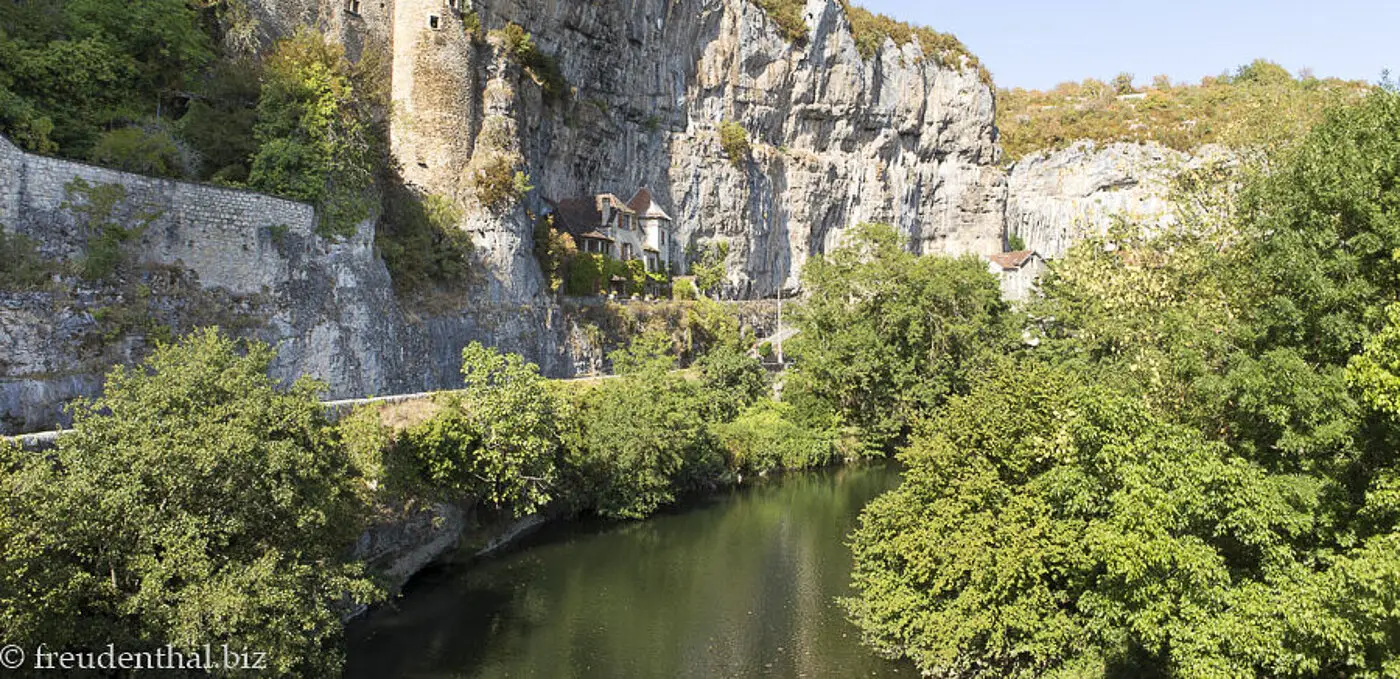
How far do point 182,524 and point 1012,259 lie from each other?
65.0m

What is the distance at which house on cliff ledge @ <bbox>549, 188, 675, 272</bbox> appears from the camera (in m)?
47.9

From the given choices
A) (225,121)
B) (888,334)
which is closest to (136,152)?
(225,121)

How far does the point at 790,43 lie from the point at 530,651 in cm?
5605

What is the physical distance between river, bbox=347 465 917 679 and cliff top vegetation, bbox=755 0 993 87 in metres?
46.4

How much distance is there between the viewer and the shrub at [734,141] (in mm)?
61438

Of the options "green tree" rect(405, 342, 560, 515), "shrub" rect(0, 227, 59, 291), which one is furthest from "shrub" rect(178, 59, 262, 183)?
"green tree" rect(405, 342, 560, 515)

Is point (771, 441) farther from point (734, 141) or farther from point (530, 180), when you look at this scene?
point (734, 141)

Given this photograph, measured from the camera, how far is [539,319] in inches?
1483

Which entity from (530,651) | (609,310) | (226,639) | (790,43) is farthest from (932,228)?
(226,639)

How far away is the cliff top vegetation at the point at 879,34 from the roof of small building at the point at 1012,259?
17.7 meters

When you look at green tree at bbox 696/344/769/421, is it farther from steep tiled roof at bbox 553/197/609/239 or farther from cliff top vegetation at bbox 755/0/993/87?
cliff top vegetation at bbox 755/0/993/87

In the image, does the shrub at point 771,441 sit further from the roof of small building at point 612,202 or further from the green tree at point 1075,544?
the green tree at point 1075,544

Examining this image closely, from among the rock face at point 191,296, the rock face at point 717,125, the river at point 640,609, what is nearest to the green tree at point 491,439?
the river at point 640,609

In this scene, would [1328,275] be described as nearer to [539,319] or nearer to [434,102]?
[539,319]
